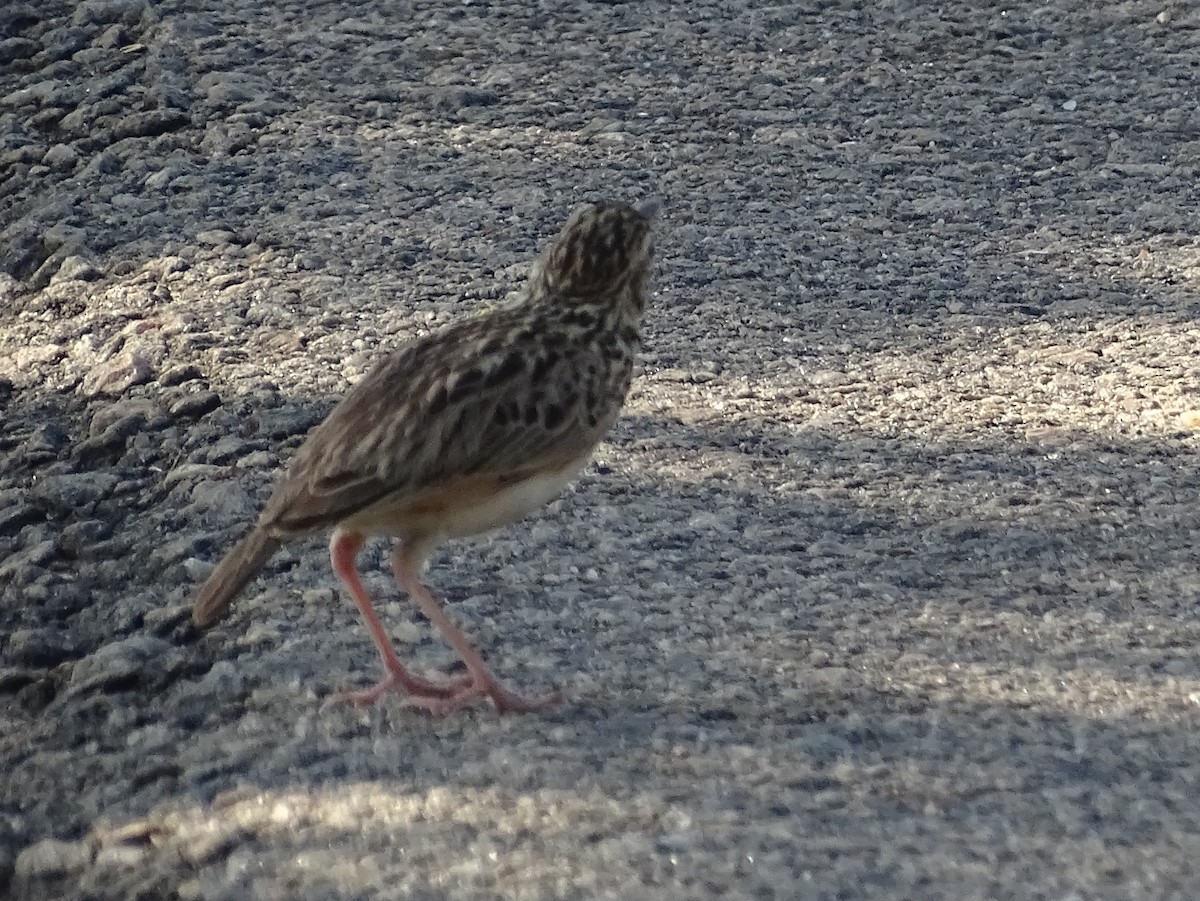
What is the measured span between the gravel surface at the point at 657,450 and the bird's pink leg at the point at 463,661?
5cm

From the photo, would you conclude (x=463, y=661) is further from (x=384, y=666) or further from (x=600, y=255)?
(x=600, y=255)

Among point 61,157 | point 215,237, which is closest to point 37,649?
point 215,237

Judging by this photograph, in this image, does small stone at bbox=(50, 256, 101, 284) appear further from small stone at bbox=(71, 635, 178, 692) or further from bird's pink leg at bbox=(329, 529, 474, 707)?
bird's pink leg at bbox=(329, 529, 474, 707)

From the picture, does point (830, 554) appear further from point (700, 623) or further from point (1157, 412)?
point (1157, 412)

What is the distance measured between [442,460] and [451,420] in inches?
4.4

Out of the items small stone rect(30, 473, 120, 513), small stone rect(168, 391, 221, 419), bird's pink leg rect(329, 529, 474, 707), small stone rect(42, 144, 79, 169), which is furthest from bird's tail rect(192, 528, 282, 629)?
small stone rect(42, 144, 79, 169)

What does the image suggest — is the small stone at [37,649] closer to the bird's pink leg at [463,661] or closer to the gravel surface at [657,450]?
the gravel surface at [657,450]

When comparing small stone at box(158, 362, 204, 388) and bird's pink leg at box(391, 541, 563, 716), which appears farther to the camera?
small stone at box(158, 362, 204, 388)

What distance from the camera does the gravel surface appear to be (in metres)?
3.98

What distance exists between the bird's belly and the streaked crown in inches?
24.4

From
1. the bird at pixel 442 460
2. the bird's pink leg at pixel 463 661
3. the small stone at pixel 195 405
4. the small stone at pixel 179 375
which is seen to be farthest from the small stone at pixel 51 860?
the small stone at pixel 179 375

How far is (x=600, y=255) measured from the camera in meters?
4.97

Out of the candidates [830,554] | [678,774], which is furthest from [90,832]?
[830,554]

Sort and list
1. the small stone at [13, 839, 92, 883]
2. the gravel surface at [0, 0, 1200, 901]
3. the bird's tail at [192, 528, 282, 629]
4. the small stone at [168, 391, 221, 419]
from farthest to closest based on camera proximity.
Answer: the small stone at [168, 391, 221, 419] < the bird's tail at [192, 528, 282, 629] < the small stone at [13, 839, 92, 883] < the gravel surface at [0, 0, 1200, 901]
